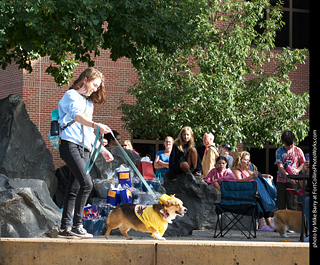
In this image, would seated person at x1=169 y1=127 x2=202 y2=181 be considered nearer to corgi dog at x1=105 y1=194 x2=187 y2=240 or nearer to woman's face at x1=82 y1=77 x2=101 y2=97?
corgi dog at x1=105 y1=194 x2=187 y2=240

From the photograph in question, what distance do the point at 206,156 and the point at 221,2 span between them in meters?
7.37

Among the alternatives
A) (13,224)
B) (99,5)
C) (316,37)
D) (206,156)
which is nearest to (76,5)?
(99,5)

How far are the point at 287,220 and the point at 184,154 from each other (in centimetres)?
215

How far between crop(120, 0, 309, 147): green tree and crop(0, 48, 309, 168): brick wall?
3.83 metres

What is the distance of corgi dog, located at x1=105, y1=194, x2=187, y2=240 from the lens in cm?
713

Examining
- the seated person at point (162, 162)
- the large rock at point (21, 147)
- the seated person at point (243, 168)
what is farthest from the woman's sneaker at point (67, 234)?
the seated person at point (162, 162)

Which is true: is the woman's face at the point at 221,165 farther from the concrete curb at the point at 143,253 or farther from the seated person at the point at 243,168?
the concrete curb at the point at 143,253

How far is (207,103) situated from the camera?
701 inches

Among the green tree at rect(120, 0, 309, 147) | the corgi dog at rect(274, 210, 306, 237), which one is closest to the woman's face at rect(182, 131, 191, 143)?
the corgi dog at rect(274, 210, 306, 237)

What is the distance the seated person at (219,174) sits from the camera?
12336 mm

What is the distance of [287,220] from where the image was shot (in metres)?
11.1

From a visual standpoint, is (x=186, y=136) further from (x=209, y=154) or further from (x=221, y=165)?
(x=209, y=154)

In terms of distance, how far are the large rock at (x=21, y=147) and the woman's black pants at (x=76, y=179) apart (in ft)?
21.4

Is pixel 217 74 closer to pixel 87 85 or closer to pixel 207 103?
pixel 207 103
